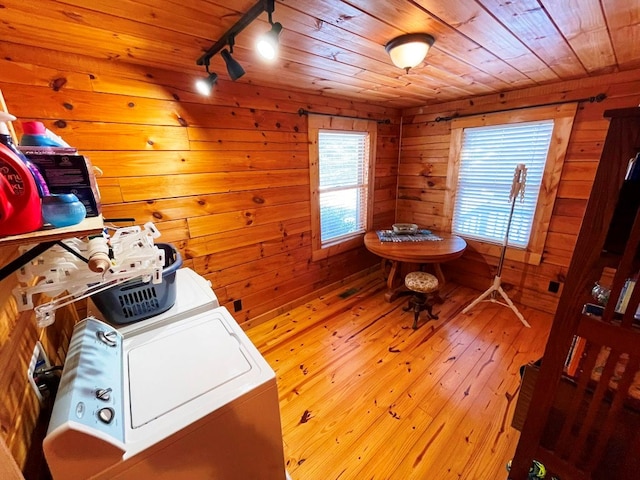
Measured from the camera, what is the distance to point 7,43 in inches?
50.6

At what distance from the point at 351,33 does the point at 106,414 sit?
1730 millimetres

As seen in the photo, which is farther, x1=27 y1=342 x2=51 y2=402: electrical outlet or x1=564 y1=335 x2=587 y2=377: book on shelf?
x1=564 y1=335 x2=587 y2=377: book on shelf

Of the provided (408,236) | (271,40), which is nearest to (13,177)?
(271,40)

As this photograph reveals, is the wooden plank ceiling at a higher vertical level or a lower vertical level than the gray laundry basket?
higher

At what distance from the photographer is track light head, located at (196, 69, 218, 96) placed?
1.64 meters

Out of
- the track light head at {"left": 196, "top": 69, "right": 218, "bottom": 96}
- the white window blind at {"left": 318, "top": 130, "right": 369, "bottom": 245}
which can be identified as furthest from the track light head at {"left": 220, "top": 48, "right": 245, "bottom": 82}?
the white window blind at {"left": 318, "top": 130, "right": 369, "bottom": 245}

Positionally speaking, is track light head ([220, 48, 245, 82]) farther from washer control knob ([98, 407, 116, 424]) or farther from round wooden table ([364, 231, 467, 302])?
round wooden table ([364, 231, 467, 302])

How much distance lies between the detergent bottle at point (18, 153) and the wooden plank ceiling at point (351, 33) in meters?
0.72

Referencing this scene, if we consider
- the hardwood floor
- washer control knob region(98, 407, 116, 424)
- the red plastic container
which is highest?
the red plastic container

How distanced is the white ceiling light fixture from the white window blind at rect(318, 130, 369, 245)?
4.40 ft

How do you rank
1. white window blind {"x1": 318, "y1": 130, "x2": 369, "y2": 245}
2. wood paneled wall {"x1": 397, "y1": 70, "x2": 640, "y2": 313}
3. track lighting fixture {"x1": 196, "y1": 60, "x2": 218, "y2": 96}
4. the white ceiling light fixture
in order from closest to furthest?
the white ceiling light fixture → track lighting fixture {"x1": 196, "y1": 60, "x2": 218, "y2": 96} → wood paneled wall {"x1": 397, "y1": 70, "x2": 640, "y2": 313} → white window blind {"x1": 318, "y1": 130, "x2": 369, "y2": 245}

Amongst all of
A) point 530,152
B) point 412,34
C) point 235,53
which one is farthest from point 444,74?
point 235,53

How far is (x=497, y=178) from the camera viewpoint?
9.07 ft

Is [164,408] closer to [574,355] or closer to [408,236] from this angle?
[574,355]
